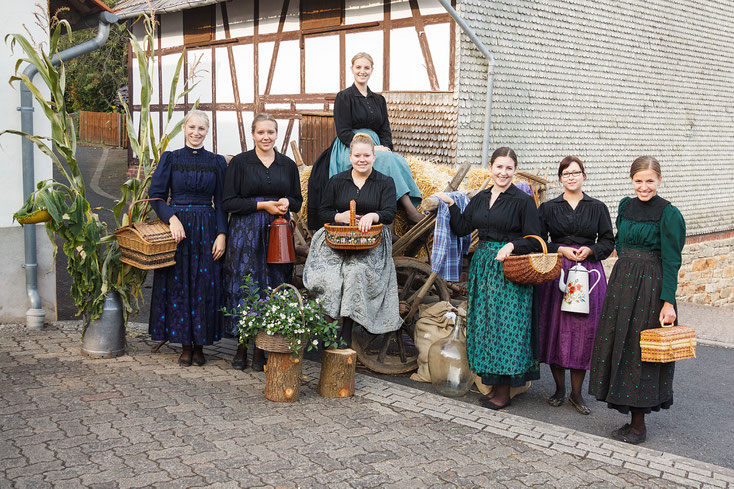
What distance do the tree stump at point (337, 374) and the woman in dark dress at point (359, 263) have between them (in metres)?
0.32

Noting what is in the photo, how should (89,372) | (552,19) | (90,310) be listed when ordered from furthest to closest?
(552,19) → (90,310) → (89,372)

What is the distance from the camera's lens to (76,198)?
5.63 meters

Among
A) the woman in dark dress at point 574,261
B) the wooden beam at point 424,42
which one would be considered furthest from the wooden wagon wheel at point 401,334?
the wooden beam at point 424,42

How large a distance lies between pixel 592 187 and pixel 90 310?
843 cm

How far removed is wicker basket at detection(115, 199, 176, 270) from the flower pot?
0.52 m

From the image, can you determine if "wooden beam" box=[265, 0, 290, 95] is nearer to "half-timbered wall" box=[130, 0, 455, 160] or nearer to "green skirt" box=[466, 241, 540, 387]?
"half-timbered wall" box=[130, 0, 455, 160]

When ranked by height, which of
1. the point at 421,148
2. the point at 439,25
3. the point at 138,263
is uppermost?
the point at 439,25

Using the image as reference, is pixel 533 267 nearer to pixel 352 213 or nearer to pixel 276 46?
A: pixel 352 213

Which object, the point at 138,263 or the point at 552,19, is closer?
the point at 138,263

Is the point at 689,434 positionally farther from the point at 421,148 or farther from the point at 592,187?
the point at 592,187

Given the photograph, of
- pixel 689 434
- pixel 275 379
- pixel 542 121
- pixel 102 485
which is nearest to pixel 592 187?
pixel 542 121

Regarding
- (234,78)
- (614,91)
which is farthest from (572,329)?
(234,78)

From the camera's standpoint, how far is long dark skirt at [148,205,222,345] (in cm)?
569

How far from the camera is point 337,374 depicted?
5.15 meters
